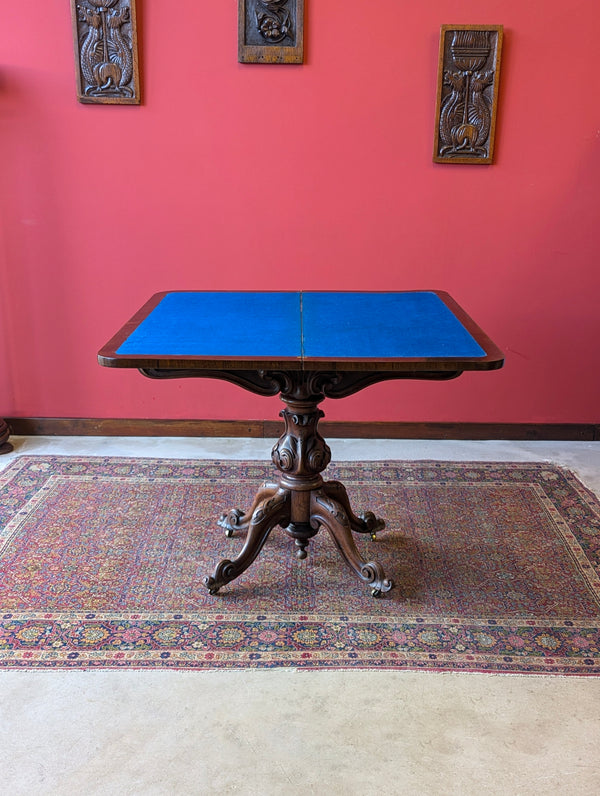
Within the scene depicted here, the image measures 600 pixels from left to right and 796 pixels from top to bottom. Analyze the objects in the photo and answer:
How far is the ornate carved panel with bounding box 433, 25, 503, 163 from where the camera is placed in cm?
332

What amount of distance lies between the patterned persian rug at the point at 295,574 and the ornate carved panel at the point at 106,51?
5.58 feet

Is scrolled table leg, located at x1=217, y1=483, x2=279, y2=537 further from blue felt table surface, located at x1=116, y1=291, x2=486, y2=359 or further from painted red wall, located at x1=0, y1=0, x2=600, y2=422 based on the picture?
painted red wall, located at x1=0, y1=0, x2=600, y2=422

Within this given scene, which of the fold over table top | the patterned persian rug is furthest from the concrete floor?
Answer: the fold over table top

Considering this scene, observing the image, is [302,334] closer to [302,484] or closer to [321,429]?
[302,484]

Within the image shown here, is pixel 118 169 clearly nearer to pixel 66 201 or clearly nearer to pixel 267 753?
pixel 66 201

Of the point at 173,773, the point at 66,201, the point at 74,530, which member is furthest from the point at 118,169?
the point at 173,773

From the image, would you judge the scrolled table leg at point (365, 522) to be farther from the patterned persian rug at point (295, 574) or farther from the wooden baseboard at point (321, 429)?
the wooden baseboard at point (321, 429)

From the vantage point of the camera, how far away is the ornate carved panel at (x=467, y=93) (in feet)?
10.9

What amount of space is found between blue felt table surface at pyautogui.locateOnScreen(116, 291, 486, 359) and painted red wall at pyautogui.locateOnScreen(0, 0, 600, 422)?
0.81m

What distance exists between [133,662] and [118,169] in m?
2.31

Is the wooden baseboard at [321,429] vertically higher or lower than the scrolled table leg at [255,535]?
lower

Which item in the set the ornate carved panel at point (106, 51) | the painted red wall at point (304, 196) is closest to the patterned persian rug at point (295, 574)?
the painted red wall at point (304, 196)

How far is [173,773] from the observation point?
6.01 ft

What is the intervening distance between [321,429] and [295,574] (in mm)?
1281
